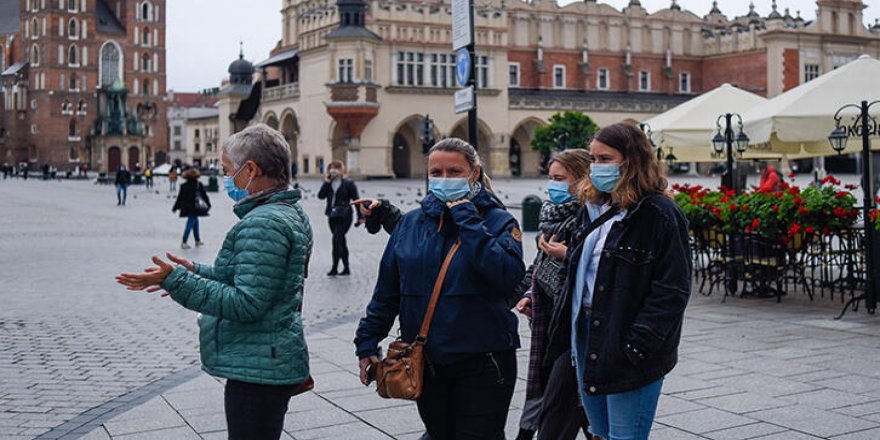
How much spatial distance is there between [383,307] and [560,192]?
150 centimetres

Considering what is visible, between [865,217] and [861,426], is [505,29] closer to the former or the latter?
[865,217]

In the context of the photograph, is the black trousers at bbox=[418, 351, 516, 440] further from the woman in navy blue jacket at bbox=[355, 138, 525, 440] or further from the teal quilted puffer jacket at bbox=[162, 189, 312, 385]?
the teal quilted puffer jacket at bbox=[162, 189, 312, 385]

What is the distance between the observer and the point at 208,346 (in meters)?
3.72

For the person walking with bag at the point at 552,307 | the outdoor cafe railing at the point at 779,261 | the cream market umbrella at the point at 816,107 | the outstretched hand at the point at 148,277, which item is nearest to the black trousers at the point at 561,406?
the person walking with bag at the point at 552,307

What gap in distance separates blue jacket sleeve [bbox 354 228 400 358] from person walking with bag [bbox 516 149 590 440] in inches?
30.3

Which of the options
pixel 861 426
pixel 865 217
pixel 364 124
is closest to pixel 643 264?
pixel 861 426

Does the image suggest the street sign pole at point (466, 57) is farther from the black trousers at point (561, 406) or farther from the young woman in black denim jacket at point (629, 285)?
the young woman in black denim jacket at point (629, 285)

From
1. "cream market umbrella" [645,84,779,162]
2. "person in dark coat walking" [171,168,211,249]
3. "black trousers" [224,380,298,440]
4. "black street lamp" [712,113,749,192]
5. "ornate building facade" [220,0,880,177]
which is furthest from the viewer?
"ornate building facade" [220,0,880,177]

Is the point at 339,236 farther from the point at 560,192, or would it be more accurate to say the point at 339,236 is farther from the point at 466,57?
the point at 560,192

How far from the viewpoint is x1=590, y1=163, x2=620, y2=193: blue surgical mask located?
3.80 meters

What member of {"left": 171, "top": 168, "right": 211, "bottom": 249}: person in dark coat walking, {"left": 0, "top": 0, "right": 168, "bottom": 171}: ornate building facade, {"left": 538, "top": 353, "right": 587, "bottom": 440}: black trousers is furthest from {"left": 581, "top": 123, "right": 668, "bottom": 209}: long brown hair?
{"left": 0, "top": 0, "right": 168, "bottom": 171}: ornate building facade

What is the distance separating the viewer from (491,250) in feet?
12.5

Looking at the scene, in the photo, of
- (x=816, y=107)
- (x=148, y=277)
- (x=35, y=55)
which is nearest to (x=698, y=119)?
(x=816, y=107)

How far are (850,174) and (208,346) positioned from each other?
69217mm
